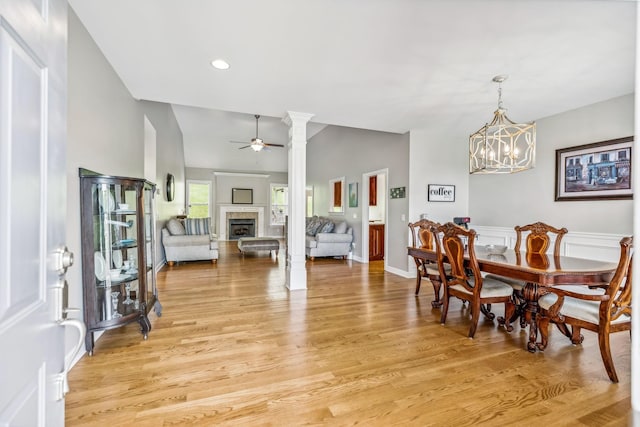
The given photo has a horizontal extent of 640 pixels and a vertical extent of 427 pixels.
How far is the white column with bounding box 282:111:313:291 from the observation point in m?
4.18

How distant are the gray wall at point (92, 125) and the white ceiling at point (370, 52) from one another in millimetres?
128

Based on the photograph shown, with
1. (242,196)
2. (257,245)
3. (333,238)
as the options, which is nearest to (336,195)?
(333,238)

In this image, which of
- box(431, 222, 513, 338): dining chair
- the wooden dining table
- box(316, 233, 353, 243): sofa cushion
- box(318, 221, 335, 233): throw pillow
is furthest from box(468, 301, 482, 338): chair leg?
box(318, 221, 335, 233): throw pillow

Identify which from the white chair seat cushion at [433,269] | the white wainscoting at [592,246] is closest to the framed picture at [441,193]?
the white wainscoting at [592,246]

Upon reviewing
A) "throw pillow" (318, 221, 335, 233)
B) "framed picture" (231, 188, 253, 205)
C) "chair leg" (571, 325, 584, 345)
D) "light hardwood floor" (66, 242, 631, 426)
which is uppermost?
"framed picture" (231, 188, 253, 205)

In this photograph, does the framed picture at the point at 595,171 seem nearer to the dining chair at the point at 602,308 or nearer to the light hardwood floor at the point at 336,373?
the light hardwood floor at the point at 336,373

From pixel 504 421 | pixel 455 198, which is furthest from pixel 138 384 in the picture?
pixel 455 198

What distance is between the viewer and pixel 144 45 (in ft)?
7.98

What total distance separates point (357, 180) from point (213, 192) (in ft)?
19.3

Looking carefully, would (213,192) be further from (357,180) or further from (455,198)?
(455,198)

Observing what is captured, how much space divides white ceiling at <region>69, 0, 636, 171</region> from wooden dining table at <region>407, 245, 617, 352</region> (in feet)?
5.93

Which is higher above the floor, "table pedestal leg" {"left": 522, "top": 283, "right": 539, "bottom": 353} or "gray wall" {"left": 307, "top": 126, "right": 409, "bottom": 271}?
"gray wall" {"left": 307, "top": 126, "right": 409, "bottom": 271}

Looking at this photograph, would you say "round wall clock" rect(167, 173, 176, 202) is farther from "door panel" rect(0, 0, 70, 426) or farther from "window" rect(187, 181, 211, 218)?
"door panel" rect(0, 0, 70, 426)

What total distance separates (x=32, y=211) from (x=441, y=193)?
5.33 m
